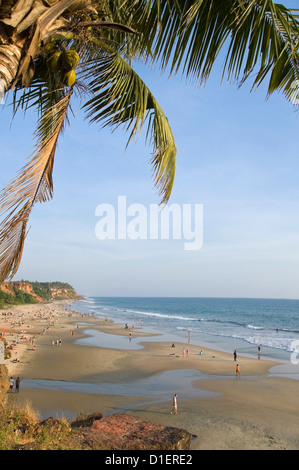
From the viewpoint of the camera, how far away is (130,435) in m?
7.80

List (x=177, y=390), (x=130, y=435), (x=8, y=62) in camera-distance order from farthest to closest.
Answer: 1. (x=177, y=390)
2. (x=130, y=435)
3. (x=8, y=62)

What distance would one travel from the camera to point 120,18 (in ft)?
11.6

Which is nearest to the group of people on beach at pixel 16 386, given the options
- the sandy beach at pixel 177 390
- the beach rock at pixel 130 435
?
the sandy beach at pixel 177 390

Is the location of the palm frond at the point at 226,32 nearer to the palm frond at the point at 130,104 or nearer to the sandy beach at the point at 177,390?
the palm frond at the point at 130,104

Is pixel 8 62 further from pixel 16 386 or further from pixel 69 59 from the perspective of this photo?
pixel 16 386

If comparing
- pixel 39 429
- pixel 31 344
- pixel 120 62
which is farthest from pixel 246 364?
pixel 120 62

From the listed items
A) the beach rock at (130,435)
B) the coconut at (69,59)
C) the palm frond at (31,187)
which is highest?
the coconut at (69,59)

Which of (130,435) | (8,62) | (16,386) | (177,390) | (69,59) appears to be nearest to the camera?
(8,62)

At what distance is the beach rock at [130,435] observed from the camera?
6559mm

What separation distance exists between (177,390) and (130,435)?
938 cm

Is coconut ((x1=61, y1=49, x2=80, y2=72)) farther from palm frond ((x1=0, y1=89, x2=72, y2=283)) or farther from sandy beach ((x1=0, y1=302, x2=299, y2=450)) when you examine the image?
sandy beach ((x1=0, y1=302, x2=299, y2=450))

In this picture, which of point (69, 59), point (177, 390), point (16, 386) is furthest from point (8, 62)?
point (177, 390)

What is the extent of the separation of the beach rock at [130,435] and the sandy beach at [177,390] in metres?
1.94
